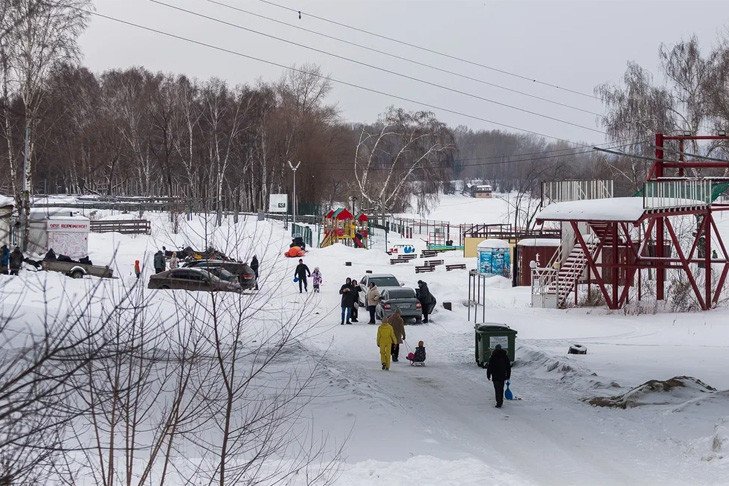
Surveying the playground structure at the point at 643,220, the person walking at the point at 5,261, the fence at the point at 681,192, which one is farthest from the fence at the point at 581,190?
the person walking at the point at 5,261

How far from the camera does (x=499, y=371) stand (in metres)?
16.7

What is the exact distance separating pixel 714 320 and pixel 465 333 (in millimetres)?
8034

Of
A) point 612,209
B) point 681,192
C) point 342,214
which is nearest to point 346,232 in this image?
point 342,214

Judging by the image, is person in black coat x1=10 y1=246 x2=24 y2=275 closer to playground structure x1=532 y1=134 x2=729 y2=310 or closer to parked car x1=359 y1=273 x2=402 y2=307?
parked car x1=359 y1=273 x2=402 y2=307

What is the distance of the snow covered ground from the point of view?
1265cm

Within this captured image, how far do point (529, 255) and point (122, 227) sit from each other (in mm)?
27622

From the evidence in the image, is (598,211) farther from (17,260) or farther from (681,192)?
(17,260)

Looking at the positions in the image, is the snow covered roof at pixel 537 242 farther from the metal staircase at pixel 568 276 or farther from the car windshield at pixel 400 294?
the car windshield at pixel 400 294

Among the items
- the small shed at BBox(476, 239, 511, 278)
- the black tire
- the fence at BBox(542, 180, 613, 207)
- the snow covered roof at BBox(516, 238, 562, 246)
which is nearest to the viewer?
the black tire

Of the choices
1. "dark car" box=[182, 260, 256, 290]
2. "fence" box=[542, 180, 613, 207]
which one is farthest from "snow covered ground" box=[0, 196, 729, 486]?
"fence" box=[542, 180, 613, 207]

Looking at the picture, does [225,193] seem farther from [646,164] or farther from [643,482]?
[643,482]

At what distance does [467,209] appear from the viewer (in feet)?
452

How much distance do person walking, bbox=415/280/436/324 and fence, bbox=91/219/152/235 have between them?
101 ft

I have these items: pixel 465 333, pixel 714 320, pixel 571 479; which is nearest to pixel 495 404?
pixel 571 479
